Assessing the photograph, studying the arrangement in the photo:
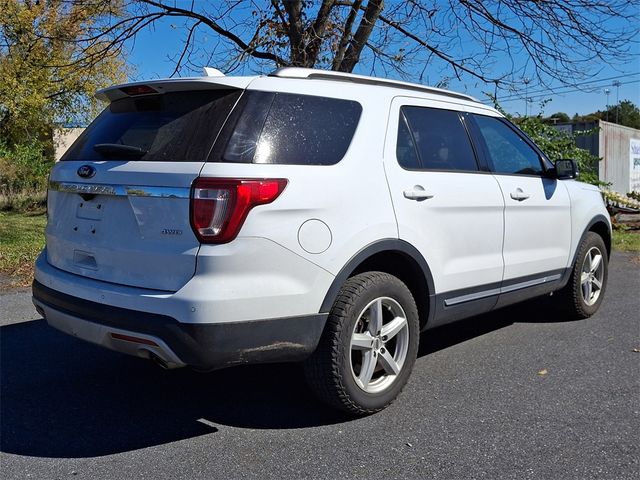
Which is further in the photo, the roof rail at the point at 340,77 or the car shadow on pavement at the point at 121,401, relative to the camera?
the roof rail at the point at 340,77

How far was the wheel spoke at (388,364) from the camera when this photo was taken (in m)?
3.79

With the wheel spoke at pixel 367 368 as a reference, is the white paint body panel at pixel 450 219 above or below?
above

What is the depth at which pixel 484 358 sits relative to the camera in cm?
484

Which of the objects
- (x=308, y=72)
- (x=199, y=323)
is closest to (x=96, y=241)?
(x=199, y=323)

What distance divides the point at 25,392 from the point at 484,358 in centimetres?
320

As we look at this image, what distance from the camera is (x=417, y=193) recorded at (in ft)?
12.9

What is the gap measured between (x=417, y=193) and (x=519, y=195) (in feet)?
4.19

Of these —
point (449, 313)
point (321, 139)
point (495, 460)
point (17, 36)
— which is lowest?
point (495, 460)

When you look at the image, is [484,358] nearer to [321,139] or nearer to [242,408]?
Result: [242,408]

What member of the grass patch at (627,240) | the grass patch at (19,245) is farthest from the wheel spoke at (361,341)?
the grass patch at (627,240)

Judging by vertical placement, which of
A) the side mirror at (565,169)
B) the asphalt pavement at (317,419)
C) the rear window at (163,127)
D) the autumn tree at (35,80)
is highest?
the autumn tree at (35,80)

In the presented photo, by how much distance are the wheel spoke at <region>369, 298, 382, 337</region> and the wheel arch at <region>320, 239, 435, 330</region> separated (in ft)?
0.73

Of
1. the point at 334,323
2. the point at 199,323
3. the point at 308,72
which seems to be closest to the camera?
the point at 199,323

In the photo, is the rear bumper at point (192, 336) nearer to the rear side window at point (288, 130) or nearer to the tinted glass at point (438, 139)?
the rear side window at point (288, 130)
